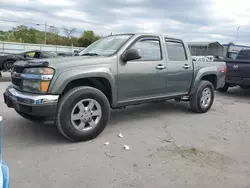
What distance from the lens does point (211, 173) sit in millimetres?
3191

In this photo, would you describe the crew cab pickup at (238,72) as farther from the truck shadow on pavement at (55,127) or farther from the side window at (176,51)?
the side window at (176,51)

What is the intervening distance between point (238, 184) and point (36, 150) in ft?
9.04

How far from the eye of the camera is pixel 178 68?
553 centimetres

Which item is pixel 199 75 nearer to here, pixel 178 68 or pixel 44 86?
pixel 178 68

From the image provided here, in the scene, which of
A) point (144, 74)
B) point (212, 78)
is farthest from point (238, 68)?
point (144, 74)

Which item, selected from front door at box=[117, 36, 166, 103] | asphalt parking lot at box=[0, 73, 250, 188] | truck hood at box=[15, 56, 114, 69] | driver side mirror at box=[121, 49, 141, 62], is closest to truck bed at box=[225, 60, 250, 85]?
asphalt parking lot at box=[0, 73, 250, 188]

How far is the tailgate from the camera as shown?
857 cm

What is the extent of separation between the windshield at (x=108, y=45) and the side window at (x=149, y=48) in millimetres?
273

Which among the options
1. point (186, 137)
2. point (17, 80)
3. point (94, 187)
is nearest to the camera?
point (94, 187)

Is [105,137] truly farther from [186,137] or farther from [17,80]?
[17,80]

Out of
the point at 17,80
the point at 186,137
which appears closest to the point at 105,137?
the point at 186,137

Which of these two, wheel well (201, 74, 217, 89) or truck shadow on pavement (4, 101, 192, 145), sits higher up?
wheel well (201, 74, 217, 89)

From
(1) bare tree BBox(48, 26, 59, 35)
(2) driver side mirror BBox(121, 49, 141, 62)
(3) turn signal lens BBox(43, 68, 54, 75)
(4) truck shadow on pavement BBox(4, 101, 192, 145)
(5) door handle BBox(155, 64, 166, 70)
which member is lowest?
(4) truck shadow on pavement BBox(4, 101, 192, 145)

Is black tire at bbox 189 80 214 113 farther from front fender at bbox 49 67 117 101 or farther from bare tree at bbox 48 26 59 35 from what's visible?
bare tree at bbox 48 26 59 35
